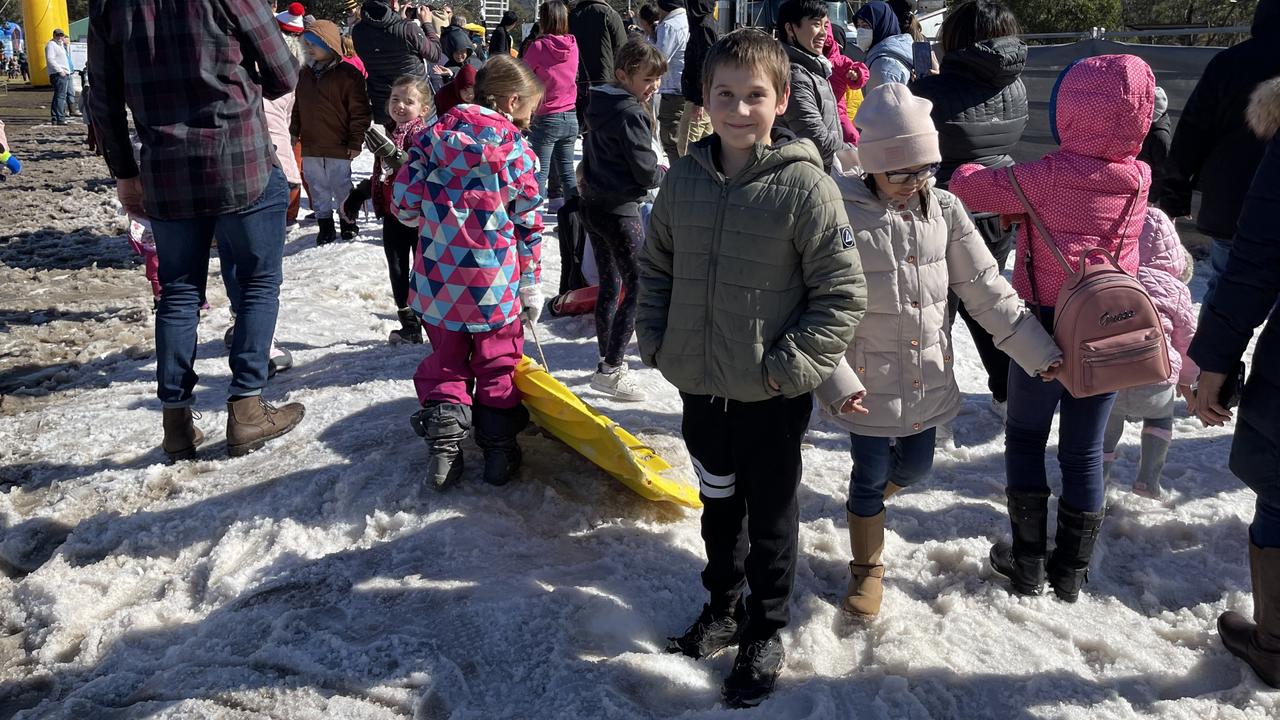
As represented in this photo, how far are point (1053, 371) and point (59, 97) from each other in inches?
1007

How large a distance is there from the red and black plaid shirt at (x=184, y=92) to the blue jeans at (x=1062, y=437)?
340cm

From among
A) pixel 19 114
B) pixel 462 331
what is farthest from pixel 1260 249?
pixel 19 114

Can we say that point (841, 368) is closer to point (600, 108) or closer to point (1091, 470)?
point (1091, 470)

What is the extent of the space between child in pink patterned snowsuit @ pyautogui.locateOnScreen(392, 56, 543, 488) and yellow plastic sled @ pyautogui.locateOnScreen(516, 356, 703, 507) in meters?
0.09

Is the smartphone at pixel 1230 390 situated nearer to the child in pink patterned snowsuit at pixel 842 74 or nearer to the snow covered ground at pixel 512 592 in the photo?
the snow covered ground at pixel 512 592

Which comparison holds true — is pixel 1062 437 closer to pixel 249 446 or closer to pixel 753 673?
pixel 753 673

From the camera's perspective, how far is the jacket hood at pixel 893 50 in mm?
6828

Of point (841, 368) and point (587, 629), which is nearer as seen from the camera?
point (841, 368)

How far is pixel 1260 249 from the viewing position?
251 centimetres

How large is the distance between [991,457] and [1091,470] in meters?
1.35

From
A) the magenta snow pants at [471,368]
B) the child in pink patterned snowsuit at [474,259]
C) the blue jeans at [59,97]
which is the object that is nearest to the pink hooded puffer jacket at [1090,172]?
the child in pink patterned snowsuit at [474,259]

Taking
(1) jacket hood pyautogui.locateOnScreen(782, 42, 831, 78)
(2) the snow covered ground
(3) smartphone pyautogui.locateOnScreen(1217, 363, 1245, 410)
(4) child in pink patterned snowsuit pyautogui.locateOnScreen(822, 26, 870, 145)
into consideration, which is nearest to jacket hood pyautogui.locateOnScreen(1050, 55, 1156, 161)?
(3) smartphone pyautogui.locateOnScreen(1217, 363, 1245, 410)

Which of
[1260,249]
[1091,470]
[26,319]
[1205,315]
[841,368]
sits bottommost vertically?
[26,319]

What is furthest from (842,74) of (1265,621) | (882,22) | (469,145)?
(1265,621)
